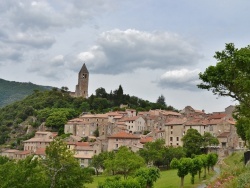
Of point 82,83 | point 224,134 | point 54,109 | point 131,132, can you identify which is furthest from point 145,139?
point 82,83

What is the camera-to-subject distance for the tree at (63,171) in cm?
3794

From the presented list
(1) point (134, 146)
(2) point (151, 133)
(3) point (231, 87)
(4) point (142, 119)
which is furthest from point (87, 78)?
(3) point (231, 87)

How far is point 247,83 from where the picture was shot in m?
31.8

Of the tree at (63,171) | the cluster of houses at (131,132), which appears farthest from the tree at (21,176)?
the cluster of houses at (131,132)

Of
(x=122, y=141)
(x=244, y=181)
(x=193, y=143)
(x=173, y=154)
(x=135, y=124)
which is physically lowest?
(x=173, y=154)

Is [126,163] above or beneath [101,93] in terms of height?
beneath

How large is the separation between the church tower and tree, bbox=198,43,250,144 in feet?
471

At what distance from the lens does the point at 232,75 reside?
35.8 metres

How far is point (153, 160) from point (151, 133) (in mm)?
28417

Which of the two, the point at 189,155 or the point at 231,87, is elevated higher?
the point at 231,87

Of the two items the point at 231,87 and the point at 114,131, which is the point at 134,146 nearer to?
the point at 114,131

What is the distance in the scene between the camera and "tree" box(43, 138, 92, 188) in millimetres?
37938

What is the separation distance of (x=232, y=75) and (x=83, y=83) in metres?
150

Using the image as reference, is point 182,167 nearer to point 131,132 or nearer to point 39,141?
point 131,132
